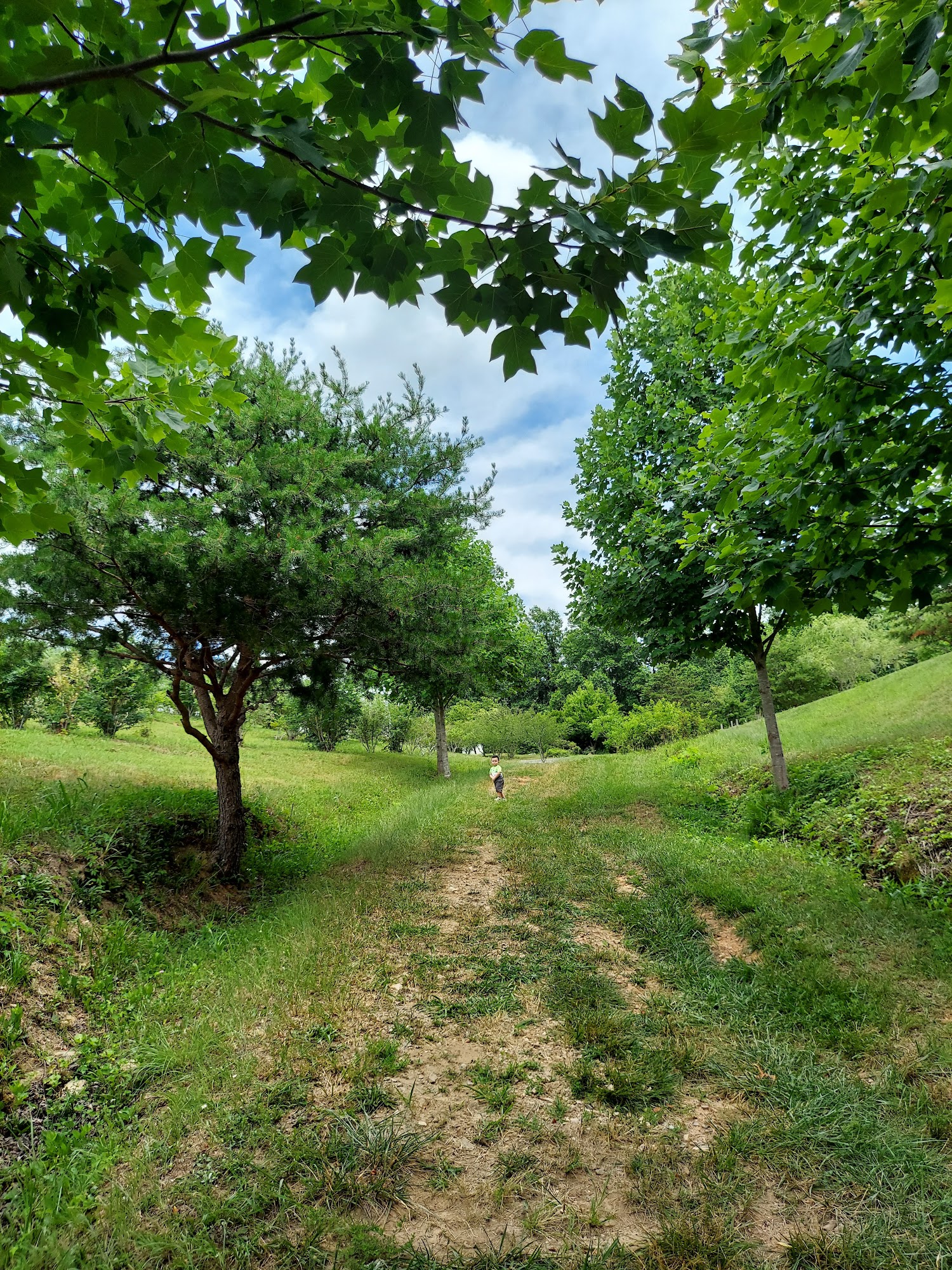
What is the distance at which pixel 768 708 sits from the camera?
9.08m

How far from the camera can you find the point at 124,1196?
2.38 m

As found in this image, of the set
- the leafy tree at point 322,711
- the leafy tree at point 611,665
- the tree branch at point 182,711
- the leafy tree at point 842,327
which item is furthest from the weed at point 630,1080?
the leafy tree at point 611,665

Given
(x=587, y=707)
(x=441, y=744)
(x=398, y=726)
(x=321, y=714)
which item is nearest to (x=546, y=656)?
(x=587, y=707)

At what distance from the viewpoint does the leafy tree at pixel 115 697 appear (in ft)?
51.9

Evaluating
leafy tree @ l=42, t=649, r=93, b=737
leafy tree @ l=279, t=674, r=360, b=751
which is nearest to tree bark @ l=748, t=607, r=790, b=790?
leafy tree @ l=279, t=674, r=360, b=751

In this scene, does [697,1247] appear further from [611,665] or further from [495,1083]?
[611,665]

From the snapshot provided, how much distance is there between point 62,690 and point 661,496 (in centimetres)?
1594

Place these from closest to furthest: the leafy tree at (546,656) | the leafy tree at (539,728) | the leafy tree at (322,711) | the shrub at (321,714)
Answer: the leafy tree at (322,711) → the shrub at (321,714) → the leafy tree at (539,728) → the leafy tree at (546,656)

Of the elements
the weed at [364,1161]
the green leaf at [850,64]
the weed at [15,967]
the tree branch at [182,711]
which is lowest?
the weed at [364,1161]

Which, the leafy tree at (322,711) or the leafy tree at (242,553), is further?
the leafy tree at (322,711)

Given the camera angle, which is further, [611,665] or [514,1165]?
[611,665]

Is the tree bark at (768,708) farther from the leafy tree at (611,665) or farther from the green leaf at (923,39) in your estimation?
the leafy tree at (611,665)

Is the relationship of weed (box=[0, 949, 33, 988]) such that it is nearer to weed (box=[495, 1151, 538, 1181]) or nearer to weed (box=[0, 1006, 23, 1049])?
weed (box=[0, 1006, 23, 1049])

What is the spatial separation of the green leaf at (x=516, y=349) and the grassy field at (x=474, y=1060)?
10.4 ft
